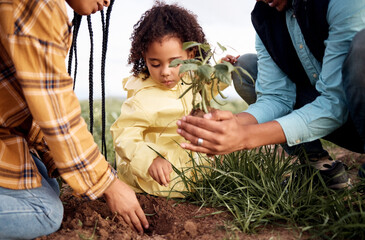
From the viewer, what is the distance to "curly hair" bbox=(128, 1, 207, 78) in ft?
6.96

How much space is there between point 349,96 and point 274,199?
606 millimetres

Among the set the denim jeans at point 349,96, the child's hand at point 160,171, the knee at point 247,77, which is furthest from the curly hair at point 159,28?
the child's hand at point 160,171

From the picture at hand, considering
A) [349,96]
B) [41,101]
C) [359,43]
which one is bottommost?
[349,96]

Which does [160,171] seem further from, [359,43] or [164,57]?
[359,43]

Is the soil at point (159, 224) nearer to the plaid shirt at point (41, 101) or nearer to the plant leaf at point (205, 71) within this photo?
the plaid shirt at point (41, 101)

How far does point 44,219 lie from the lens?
151cm

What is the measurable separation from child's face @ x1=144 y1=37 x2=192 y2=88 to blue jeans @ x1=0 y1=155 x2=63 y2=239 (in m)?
0.94

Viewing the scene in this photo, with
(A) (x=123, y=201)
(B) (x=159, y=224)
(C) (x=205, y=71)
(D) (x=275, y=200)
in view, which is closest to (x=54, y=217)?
(A) (x=123, y=201)

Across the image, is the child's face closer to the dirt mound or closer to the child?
the child

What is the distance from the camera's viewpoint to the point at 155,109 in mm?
2070

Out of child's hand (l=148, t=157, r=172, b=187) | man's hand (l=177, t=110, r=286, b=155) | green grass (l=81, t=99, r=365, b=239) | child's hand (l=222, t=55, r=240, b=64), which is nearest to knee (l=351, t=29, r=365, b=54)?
man's hand (l=177, t=110, r=286, b=155)

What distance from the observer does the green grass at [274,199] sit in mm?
1450

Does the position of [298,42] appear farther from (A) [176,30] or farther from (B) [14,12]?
(B) [14,12]

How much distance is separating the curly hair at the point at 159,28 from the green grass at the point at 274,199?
822 mm
